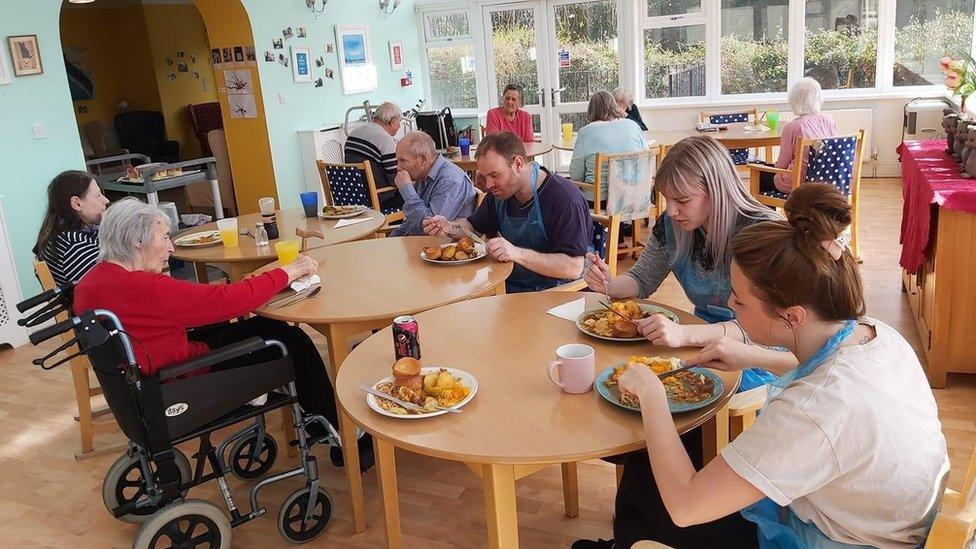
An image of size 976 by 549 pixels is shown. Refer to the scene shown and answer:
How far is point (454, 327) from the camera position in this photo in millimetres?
2086

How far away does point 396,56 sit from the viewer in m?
8.45

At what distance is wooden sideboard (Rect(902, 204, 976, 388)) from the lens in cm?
292

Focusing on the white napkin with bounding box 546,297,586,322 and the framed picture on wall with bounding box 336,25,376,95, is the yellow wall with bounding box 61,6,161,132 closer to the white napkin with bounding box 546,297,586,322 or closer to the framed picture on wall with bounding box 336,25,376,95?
the framed picture on wall with bounding box 336,25,376,95

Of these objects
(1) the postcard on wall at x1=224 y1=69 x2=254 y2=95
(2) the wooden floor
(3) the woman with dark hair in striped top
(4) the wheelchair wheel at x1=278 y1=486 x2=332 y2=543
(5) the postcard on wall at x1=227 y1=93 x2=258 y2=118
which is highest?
(1) the postcard on wall at x1=224 y1=69 x2=254 y2=95

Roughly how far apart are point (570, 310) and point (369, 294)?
2.25 ft

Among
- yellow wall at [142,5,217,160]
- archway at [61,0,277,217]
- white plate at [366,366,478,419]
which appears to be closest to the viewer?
white plate at [366,366,478,419]

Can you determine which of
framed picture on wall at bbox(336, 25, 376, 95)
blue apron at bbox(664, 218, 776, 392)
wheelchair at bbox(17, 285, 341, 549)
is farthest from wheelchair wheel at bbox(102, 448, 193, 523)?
framed picture on wall at bbox(336, 25, 376, 95)

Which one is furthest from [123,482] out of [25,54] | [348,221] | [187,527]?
[25,54]

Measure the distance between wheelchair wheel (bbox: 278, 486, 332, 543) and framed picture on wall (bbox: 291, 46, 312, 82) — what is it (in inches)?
212

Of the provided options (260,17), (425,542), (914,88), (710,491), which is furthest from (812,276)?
(914,88)

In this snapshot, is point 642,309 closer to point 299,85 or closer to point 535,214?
point 535,214

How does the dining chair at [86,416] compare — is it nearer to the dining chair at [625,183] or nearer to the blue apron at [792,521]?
the blue apron at [792,521]

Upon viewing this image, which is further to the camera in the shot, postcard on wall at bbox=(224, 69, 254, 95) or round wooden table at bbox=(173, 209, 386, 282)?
postcard on wall at bbox=(224, 69, 254, 95)

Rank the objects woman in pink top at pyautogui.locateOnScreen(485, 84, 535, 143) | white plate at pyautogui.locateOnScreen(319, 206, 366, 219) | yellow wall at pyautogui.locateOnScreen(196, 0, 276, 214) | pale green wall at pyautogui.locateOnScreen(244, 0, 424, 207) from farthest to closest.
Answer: pale green wall at pyautogui.locateOnScreen(244, 0, 424, 207), yellow wall at pyautogui.locateOnScreen(196, 0, 276, 214), woman in pink top at pyautogui.locateOnScreen(485, 84, 535, 143), white plate at pyautogui.locateOnScreen(319, 206, 366, 219)
